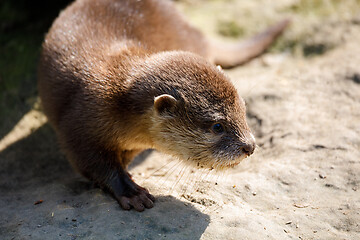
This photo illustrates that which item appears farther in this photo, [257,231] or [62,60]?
[62,60]

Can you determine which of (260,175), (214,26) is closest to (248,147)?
(260,175)

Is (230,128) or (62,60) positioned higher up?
Answer: (62,60)

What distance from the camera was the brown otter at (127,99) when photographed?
2.78 meters

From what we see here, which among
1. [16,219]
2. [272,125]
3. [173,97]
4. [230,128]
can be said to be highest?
[173,97]

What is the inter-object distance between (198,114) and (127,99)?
1.84ft

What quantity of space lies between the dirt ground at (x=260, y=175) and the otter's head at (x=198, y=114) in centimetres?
31

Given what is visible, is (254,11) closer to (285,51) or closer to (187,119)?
(285,51)

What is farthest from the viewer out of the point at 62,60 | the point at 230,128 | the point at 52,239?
the point at 62,60

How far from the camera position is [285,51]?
5324 mm

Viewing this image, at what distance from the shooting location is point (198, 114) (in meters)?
2.77

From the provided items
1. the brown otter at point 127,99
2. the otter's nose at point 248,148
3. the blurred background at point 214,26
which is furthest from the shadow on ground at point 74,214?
the blurred background at point 214,26

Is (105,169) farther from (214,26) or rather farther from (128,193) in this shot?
(214,26)

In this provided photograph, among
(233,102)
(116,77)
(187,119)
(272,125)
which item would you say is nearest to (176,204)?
(187,119)

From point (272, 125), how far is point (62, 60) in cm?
198
